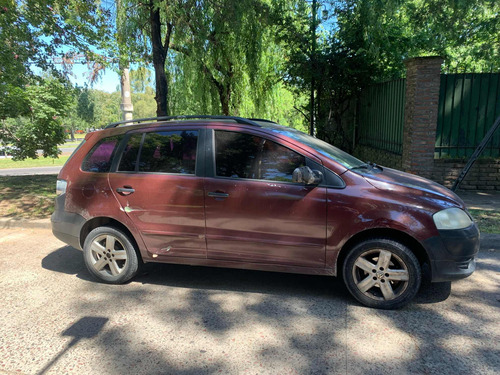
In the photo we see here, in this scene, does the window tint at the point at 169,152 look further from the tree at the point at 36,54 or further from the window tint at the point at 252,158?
the tree at the point at 36,54

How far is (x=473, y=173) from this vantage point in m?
8.33

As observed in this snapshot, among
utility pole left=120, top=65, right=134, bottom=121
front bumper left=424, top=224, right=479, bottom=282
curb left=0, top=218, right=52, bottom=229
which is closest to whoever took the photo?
front bumper left=424, top=224, right=479, bottom=282

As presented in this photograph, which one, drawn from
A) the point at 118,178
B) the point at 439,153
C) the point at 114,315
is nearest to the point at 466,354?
the point at 114,315

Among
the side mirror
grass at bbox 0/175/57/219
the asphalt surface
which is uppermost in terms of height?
the side mirror

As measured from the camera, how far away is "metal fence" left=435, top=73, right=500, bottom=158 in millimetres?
8266

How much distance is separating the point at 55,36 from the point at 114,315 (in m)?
8.02

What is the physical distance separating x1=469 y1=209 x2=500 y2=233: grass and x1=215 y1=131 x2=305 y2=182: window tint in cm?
359

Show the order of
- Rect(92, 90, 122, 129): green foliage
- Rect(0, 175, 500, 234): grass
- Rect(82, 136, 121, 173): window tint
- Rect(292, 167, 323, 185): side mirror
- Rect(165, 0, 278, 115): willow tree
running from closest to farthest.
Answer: Rect(292, 167, 323, 185): side mirror < Rect(82, 136, 121, 173): window tint < Rect(0, 175, 500, 234): grass < Rect(165, 0, 278, 115): willow tree < Rect(92, 90, 122, 129): green foliage

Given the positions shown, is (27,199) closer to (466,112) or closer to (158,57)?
(158,57)

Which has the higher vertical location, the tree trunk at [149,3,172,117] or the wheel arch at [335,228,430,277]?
the tree trunk at [149,3,172,117]

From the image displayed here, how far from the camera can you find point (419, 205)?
3383 mm

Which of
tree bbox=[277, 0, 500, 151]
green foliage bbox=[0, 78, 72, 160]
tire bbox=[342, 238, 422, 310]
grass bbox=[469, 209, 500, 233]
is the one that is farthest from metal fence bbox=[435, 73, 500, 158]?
green foliage bbox=[0, 78, 72, 160]

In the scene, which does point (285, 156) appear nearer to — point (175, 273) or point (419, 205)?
point (419, 205)

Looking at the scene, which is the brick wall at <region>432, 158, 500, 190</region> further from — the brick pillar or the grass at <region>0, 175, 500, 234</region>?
the grass at <region>0, 175, 500, 234</region>
